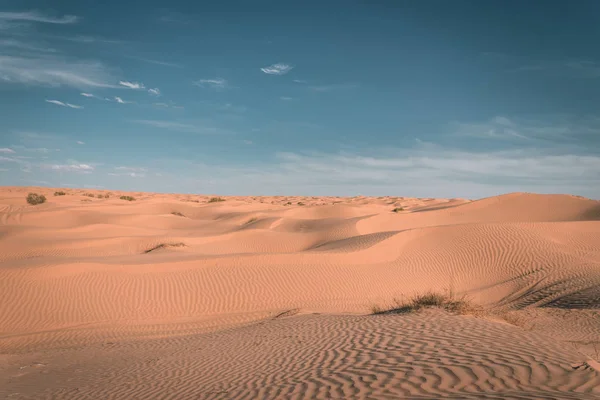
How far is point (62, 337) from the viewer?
417 inches

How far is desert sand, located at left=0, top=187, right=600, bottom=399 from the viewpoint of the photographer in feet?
17.0

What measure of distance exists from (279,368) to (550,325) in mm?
Result: 7523

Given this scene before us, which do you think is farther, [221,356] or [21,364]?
[21,364]

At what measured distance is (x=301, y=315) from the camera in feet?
36.6

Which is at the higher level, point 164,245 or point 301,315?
point 164,245

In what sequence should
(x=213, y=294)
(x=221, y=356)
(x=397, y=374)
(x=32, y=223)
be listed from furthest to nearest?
(x=32, y=223) → (x=213, y=294) → (x=221, y=356) → (x=397, y=374)

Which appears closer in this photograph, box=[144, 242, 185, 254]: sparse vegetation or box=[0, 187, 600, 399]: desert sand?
box=[0, 187, 600, 399]: desert sand

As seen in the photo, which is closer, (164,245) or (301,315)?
(301,315)

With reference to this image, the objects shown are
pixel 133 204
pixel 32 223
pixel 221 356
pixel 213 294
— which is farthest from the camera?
pixel 133 204

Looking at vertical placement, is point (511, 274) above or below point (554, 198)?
below

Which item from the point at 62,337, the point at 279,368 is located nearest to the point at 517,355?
the point at 279,368

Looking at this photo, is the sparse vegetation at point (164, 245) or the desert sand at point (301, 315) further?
the sparse vegetation at point (164, 245)

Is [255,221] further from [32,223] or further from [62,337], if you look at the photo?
[62,337]

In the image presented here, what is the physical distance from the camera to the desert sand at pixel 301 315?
17.0 feet
